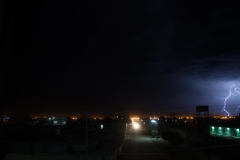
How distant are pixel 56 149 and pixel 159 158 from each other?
14202 mm

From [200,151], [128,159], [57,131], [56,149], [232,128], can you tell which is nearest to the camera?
[128,159]

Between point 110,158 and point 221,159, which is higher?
point 110,158

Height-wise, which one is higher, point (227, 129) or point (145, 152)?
point (227, 129)

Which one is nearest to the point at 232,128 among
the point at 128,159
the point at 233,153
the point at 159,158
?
the point at 233,153

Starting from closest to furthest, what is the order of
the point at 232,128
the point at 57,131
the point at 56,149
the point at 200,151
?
the point at 56,149 < the point at 200,151 < the point at 232,128 < the point at 57,131

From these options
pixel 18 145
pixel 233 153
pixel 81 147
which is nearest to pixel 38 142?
pixel 18 145

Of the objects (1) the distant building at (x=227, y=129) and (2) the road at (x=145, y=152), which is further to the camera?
(1) the distant building at (x=227, y=129)

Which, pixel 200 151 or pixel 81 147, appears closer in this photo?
pixel 81 147

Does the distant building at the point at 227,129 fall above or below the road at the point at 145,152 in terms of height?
above

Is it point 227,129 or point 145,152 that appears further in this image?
point 227,129

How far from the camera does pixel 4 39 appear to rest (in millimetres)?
4086

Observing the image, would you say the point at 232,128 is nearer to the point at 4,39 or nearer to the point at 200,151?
the point at 200,151

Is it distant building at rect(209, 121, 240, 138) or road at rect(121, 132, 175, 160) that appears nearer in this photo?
road at rect(121, 132, 175, 160)

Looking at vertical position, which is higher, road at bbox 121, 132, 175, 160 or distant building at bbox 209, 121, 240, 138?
distant building at bbox 209, 121, 240, 138
